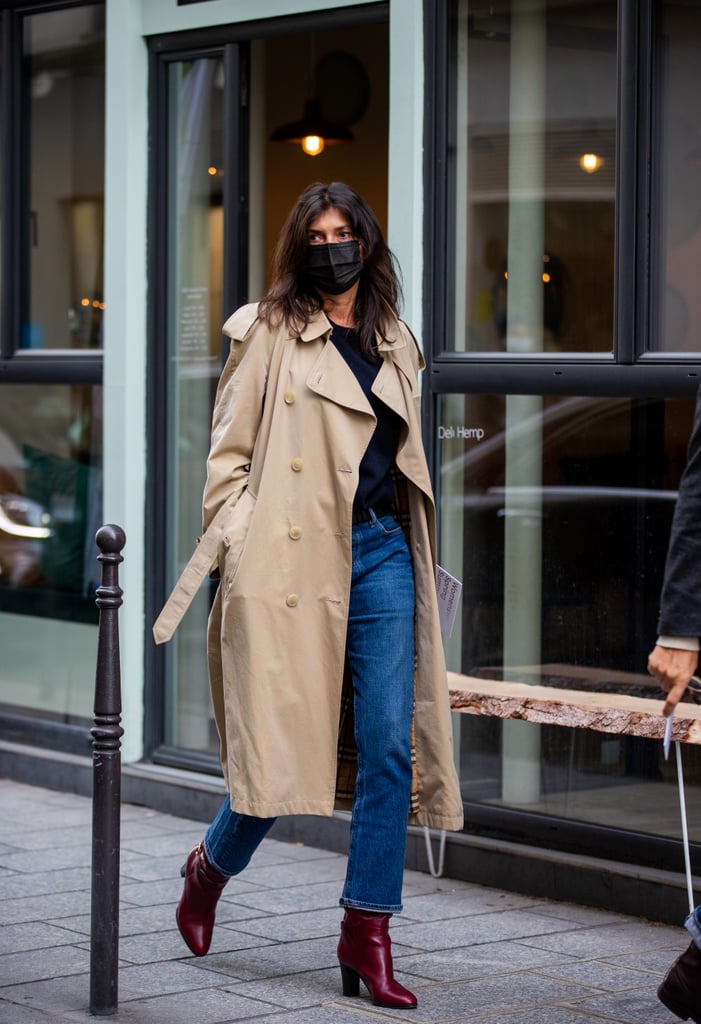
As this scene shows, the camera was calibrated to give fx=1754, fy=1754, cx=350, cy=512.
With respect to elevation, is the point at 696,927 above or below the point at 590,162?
below

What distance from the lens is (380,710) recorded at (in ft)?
15.5

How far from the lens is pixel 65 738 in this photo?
821 cm

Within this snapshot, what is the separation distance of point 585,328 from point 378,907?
2.43 m

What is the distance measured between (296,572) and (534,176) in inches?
94.7

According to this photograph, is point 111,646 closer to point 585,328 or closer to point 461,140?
point 585,328

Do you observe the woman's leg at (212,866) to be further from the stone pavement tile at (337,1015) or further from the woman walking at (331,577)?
the stone pavement tile at (337,1015)

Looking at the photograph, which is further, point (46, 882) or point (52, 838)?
point (52, 838)

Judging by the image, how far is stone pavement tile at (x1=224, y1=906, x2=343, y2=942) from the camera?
18.0 feet

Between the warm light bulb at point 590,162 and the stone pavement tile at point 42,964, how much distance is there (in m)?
3.18

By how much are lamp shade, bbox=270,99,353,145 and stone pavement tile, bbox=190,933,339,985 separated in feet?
18.2

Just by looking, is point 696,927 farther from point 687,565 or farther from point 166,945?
point 166,945

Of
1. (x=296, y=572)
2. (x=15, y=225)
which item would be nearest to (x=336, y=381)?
(x=296, y=572)

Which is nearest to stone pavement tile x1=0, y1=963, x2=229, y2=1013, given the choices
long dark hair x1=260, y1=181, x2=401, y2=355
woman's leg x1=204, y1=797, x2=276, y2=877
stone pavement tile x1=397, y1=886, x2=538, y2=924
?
woman's leg x1=204, y1=797, x2=276, y2=877

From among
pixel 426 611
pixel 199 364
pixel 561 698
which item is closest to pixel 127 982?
pixel 426 611
